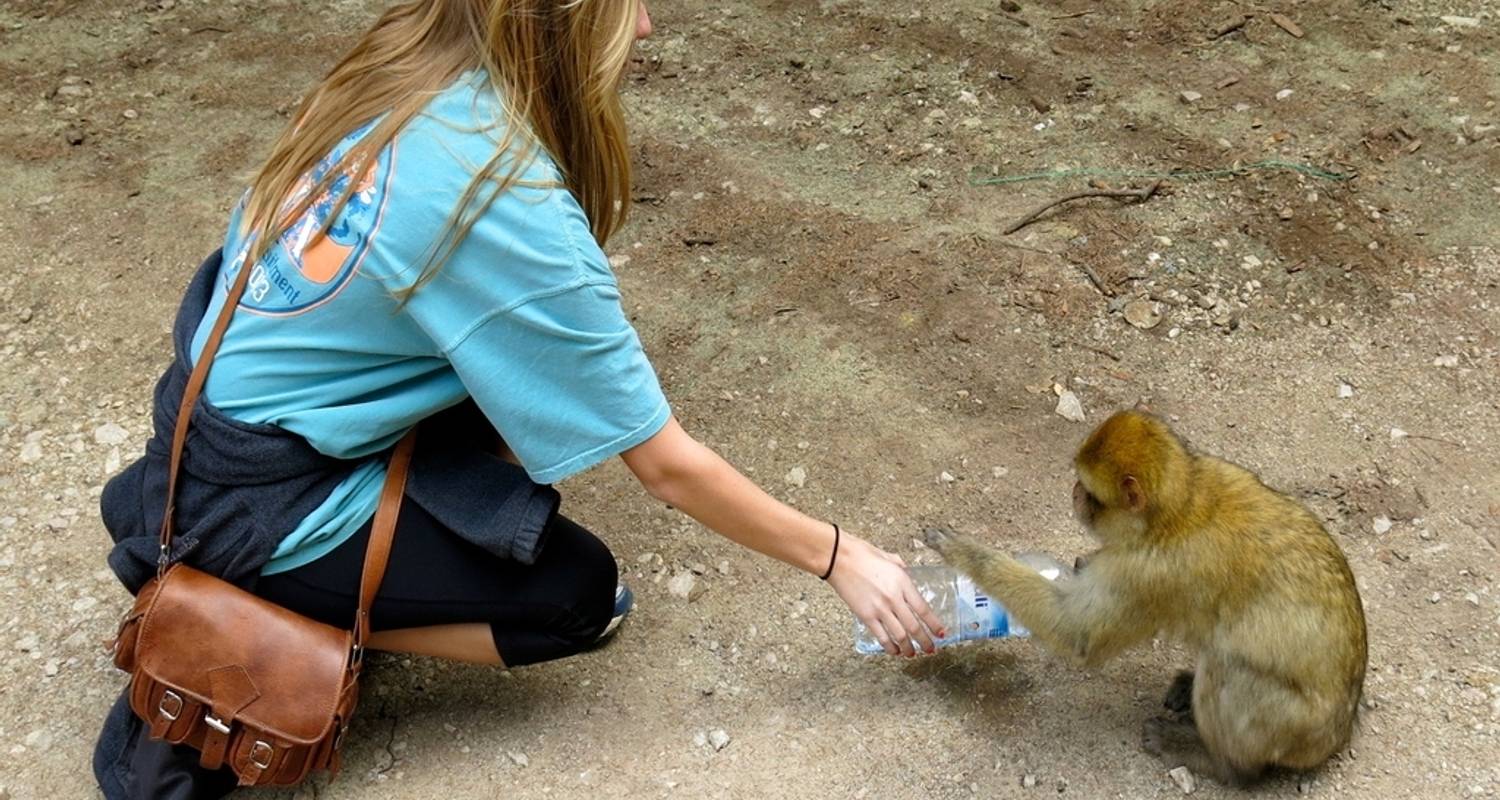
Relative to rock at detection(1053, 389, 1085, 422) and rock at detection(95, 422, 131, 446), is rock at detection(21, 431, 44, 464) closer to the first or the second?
rock at detection(95, 422, 131, 446)

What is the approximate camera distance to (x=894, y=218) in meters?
4.37

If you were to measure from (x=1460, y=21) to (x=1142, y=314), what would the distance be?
2.47 metres

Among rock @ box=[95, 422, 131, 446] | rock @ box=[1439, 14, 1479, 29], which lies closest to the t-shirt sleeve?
rock @ box=[95, 422, 131, 446]

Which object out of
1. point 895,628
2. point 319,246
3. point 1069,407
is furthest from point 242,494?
point 1069,407

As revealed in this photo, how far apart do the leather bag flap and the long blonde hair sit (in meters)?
0.65

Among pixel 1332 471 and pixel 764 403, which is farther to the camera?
pixel 764 403

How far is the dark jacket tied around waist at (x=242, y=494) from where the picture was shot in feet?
7.80

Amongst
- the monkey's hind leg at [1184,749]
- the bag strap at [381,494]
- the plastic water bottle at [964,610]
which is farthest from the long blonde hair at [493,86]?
the monkey's hind leg at [1184,749]

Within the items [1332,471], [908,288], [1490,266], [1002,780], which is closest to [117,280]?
[908,288]

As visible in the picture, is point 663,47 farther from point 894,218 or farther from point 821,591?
point 821,591

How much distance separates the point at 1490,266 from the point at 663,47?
3.20 meters

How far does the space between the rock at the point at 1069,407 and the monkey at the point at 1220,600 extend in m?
0.89

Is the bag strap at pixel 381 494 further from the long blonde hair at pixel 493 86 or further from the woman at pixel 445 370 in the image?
the long blonde hair at pixel 493 86

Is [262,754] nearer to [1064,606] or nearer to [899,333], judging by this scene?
[1064,606]
